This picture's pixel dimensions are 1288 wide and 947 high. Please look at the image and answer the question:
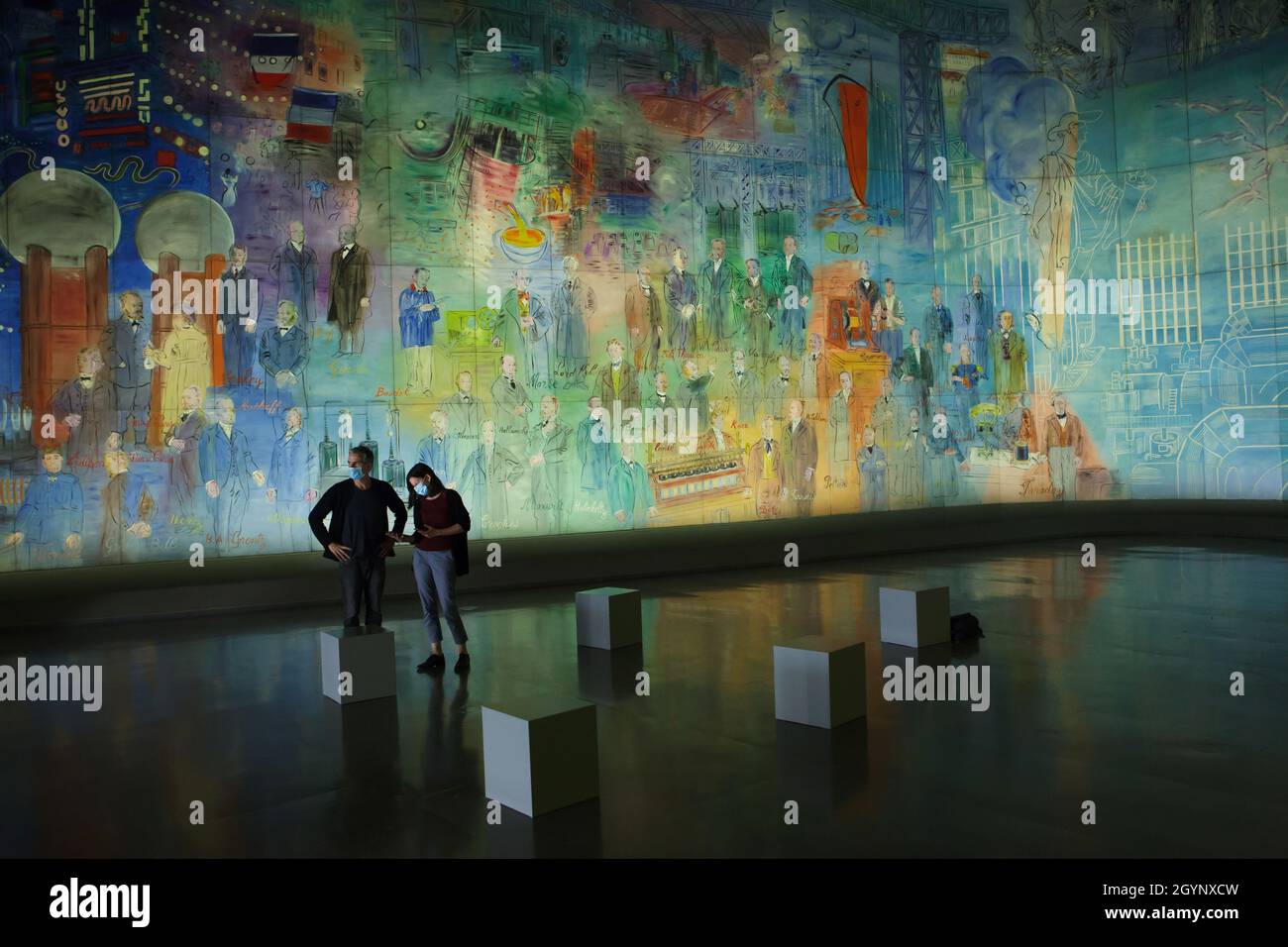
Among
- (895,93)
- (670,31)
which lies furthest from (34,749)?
(895,93)

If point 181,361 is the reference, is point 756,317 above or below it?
above

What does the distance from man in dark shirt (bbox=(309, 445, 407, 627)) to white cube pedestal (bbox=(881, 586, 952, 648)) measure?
5.02m

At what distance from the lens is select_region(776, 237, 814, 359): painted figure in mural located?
798 inches

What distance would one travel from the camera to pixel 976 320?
2238 cm

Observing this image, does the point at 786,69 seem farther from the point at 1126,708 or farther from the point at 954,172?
the point at 1126,708

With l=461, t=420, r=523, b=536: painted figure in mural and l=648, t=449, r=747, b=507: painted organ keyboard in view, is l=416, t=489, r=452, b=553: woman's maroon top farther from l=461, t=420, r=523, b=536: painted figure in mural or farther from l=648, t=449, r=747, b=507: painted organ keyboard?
l=648, t=449, r=747, b=507: painted organ keyboard

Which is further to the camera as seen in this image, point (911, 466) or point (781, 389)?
point (911, 466)

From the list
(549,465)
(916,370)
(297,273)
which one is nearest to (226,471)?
(297,273)

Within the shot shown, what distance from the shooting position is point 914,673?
29.4 feet

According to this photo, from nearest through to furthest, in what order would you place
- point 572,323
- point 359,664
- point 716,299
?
point 359,664 < point 572,323 < point 716,299

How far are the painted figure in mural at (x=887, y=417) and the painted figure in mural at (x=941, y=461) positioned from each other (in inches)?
34.2

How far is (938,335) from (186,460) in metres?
15.1

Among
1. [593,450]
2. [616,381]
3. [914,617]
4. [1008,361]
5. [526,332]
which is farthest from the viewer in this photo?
[1008,361]

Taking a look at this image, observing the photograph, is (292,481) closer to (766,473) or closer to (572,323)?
(572,323)
